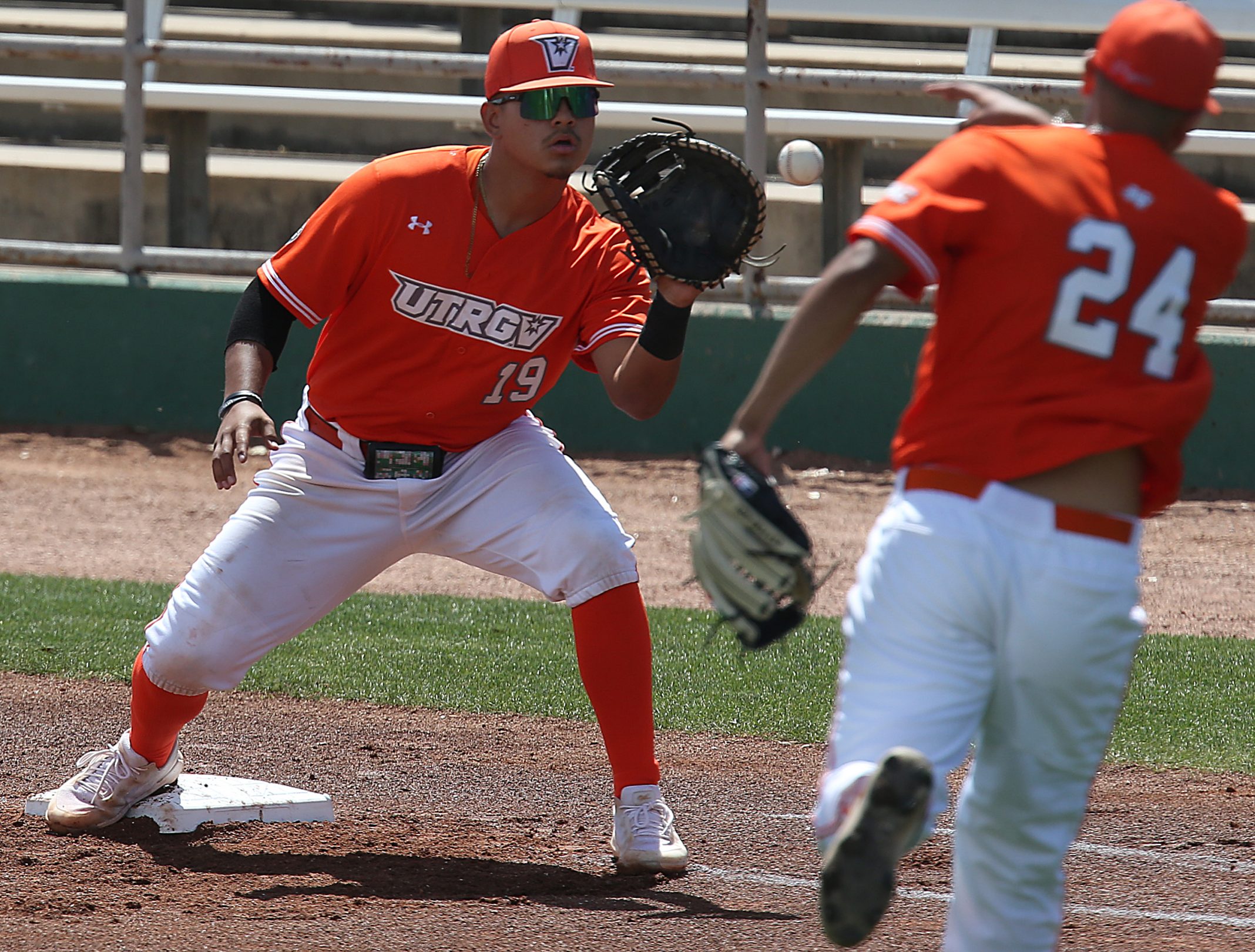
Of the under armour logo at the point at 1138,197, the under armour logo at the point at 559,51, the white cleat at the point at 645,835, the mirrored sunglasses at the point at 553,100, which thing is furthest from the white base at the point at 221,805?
the under armour logo at the point at 1138,197

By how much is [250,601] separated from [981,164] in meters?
2.18

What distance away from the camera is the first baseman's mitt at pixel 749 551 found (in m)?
2.52

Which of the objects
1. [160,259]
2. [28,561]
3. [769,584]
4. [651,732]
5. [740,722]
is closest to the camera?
[769,584]

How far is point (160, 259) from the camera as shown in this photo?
376 inches

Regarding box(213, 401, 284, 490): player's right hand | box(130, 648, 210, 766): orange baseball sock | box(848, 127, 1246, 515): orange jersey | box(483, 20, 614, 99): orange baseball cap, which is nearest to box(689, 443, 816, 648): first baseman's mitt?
box(848, 127, 1246, 515): orange jersey

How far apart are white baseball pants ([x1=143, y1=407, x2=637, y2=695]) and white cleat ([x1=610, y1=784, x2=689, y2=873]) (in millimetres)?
481

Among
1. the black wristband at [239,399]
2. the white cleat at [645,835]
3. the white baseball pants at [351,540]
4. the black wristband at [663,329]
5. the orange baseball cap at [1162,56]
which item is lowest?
the white cleat at [645,835]

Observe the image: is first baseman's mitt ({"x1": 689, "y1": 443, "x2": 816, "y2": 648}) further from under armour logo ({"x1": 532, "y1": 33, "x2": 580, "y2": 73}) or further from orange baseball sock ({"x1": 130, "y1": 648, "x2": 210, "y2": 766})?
orange baseball sock ({"x1": 130, "y1": 648, "x2": 210, "y2": 766})

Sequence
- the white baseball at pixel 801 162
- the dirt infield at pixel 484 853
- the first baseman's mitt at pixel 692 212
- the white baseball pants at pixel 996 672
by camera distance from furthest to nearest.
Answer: the white baseball at pixel 801 162
the first baseman's mitt at pixel 692 212
the dirt infield at pixel 484 853
the white baseball pants at pixel 996 672

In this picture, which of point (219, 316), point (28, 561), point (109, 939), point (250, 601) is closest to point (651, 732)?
point (250, 601)

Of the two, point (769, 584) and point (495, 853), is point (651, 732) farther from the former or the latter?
point (769, 584)

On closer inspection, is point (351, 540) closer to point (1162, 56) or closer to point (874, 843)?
point (874, 843)

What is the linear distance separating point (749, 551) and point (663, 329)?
128cm

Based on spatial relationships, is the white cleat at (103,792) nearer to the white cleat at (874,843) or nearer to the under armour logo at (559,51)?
the under armour logo at (559,51)
